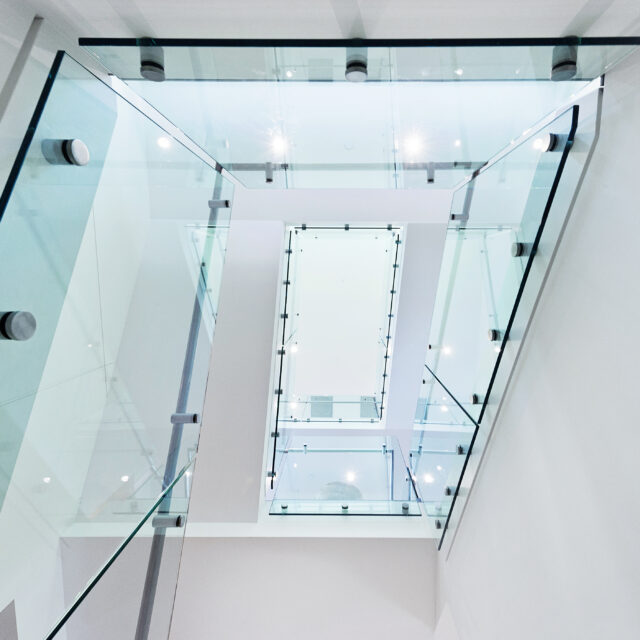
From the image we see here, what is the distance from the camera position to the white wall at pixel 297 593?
10.3 ft

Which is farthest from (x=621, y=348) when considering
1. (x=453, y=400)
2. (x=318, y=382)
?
(x=318, y=382)

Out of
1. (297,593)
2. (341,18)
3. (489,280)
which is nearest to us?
(341,18)

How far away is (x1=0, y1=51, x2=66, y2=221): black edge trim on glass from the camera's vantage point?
79 cm

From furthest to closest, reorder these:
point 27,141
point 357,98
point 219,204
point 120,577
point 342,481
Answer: point 342,481 < point 219,204 < point 357,98 < point 120,577 < point 27,141

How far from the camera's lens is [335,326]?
5094 mm

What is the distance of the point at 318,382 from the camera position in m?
5.42

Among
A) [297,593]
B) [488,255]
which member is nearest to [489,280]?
[488,255]

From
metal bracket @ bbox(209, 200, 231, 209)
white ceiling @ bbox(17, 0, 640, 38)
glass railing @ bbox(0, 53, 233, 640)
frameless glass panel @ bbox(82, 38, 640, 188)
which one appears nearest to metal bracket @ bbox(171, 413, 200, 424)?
glass railing @ bbox(0, 53, 233, 640)

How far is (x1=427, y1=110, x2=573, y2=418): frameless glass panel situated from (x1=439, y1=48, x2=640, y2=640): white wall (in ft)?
0.62

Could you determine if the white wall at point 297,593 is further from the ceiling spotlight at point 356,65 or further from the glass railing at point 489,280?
the ceiling spotlight at point 356,65

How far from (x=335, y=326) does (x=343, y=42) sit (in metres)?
4.13

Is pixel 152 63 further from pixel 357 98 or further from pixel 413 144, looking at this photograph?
pixel 413 144

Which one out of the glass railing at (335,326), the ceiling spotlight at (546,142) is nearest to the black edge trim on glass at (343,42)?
the ceiling spotlight at (546,142)

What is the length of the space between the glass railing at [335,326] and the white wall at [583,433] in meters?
2.42
